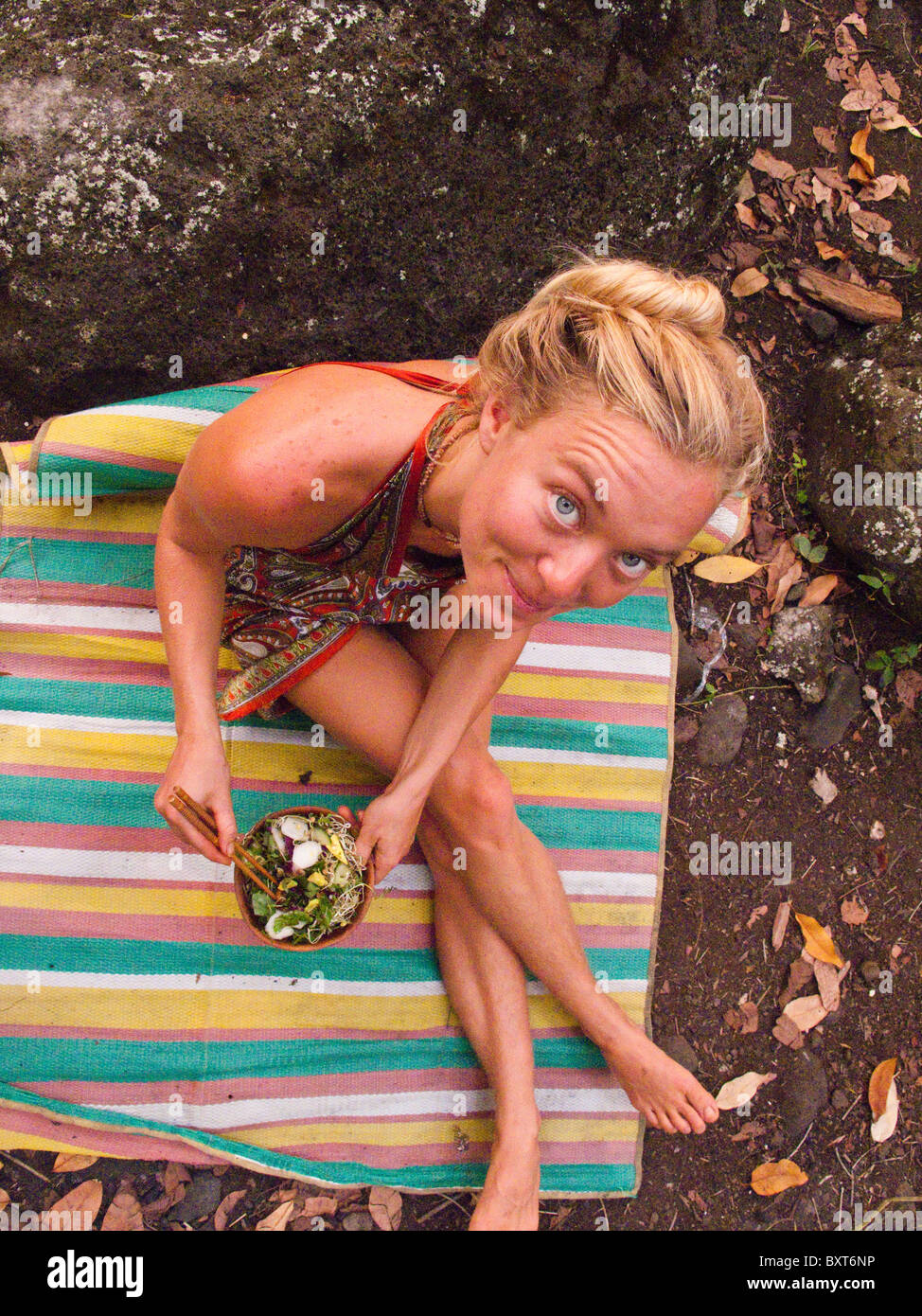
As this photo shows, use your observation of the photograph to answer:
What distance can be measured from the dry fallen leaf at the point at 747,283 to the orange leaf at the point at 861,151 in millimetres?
791

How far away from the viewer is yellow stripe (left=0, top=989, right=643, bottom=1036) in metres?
3.12

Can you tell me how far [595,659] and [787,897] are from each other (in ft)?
4.15

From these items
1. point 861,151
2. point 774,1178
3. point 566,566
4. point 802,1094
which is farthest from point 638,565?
point 861,151

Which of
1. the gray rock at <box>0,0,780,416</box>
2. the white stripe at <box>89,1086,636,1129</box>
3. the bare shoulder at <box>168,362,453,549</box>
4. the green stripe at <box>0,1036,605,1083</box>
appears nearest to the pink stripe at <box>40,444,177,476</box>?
the gray rock at <box>0,0,780,416</box>

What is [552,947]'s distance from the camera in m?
3.21

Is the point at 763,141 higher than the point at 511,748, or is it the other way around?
the point at 763,141

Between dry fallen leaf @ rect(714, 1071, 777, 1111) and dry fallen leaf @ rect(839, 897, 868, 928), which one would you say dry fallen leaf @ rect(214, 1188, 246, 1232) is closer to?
dry fallen leaf @ rect(714, 1071, 777, 1111)

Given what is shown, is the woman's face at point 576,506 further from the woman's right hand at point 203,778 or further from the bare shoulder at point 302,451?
the woman's right hand at point 203,778

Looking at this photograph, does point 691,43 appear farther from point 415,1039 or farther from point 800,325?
point 415,1039

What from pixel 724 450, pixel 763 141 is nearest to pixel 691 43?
pixel 763 141

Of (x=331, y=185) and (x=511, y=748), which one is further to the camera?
(x=511, y=748)

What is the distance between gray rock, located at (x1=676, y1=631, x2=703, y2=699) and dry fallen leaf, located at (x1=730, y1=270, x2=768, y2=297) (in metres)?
1.57

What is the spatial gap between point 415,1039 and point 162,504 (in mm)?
2135

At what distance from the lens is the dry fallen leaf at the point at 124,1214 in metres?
3.17
